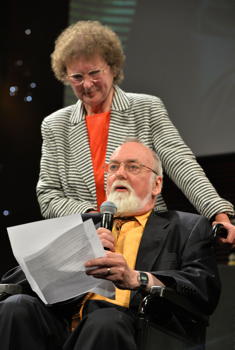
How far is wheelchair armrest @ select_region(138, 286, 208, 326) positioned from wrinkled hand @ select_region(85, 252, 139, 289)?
8cm

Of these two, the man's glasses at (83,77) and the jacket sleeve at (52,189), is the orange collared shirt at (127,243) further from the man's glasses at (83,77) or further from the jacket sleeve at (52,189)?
the man's glasses at (83,77)

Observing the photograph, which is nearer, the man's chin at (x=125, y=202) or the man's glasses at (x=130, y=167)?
the man's chin at (x=125, y=202)

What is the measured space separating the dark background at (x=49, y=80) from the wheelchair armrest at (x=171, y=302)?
153cm

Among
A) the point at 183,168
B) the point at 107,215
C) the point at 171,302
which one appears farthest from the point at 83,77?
the point at 171,302

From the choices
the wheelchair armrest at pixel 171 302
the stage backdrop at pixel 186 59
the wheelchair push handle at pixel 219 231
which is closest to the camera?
the wheelchair armrest at pixel 171 302

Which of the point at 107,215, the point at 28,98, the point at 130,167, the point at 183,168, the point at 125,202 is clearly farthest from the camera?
the point at 28,98

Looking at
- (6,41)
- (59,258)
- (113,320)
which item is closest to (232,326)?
(113,320)

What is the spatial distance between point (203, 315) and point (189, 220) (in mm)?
423

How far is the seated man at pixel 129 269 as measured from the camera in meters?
1.91

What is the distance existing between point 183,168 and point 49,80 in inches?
63.0

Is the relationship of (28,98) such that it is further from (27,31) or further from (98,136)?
(98,136)

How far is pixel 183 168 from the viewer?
271 cm

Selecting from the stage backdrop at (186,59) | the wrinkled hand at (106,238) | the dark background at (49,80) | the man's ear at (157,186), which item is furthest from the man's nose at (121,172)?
the stage backdrop at (186,59)

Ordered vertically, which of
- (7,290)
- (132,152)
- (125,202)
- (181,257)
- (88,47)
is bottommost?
(7,290)
